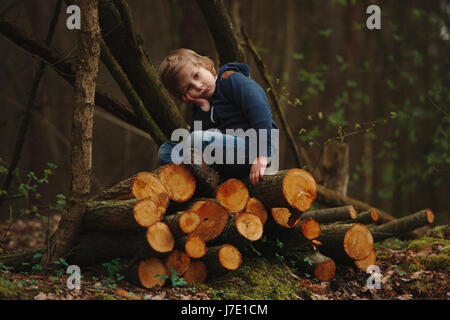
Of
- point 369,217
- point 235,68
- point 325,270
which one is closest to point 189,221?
point 325,270

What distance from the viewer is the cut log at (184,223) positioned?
325 centimetres

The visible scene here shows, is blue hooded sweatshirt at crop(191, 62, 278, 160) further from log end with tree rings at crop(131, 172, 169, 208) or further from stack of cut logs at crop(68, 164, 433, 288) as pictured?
log end with tree rings at crop(131, 172, 169, 208)

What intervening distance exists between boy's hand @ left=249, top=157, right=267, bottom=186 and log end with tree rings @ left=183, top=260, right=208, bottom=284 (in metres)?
0.80

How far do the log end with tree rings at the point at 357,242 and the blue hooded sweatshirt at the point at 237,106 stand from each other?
3.64 ft

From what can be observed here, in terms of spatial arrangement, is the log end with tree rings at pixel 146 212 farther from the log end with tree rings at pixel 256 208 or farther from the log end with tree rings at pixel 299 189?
the log end with tree rings at pixel 299 189

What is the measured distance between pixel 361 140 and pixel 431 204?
7.41 feet

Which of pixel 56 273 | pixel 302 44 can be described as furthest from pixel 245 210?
pixel 302 44

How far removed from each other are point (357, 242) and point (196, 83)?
2022mm

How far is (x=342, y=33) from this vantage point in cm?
960

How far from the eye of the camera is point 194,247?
3.42 metres

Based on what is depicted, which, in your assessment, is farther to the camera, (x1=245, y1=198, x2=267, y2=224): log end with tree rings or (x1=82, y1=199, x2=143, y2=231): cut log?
(x1=245, y1=198, x2=267, y2=224): log end with tree rings

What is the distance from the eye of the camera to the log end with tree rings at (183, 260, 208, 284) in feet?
11.6

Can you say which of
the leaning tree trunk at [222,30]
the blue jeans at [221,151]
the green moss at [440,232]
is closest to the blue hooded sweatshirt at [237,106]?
the blue jeans at [221,151]

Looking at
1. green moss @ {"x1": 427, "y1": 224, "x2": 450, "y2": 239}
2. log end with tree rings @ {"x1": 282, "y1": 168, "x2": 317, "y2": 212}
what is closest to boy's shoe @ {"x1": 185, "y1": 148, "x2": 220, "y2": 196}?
log end with tree rings @ {"x1": 282, "y1": 168, "x2": 317, "y2": 212}
